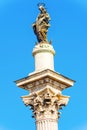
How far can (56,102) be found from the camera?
91.5 feet

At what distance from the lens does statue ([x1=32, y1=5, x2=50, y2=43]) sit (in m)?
29.4

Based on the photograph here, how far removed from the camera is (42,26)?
29578 millimetres

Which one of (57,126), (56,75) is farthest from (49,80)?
(57,126)

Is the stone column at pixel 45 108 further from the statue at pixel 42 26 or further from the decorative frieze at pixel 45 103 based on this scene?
the statue at pixel 42 26

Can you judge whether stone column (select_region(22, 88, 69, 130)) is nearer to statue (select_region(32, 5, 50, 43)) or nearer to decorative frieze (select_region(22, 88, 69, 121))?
decorative frieze (select_region(22, 88, 69, 121))

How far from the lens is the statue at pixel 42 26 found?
29422 millimetres

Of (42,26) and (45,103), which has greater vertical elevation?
(42,26)

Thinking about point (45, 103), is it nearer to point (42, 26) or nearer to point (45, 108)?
point (45, 108)

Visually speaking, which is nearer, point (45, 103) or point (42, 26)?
point (45, 103)

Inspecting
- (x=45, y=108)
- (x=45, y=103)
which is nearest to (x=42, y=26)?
(x=45, y=103)

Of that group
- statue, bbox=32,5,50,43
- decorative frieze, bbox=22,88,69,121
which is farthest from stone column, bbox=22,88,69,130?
statue, bbox=32,5,50,43

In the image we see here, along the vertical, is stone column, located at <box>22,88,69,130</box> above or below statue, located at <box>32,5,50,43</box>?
below

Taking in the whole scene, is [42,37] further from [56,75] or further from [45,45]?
[56,75]

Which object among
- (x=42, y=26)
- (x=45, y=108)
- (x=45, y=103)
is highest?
(x=42, y=26)
